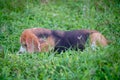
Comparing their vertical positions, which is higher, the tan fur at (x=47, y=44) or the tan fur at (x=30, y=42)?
the tan fur at (x=30, y=42)

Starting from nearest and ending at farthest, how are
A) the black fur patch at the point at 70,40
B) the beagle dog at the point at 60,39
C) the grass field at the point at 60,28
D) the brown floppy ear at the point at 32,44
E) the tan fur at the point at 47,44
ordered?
1. the grass field at the point at 60,28
2. the brown floppy ear at the point at 32,44
3. the beagle dog at the point at 60,39
4. the tan fur at the point at 47,44
5. the black fur patch at the point at 70,40

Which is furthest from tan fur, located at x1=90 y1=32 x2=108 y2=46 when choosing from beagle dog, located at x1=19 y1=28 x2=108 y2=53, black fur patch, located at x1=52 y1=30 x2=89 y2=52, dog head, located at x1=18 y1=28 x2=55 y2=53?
dog head, located at x1=18 y1=28 x2=55 y2=53

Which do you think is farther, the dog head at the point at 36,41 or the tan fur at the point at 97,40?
the tan fur at the point at 97,40

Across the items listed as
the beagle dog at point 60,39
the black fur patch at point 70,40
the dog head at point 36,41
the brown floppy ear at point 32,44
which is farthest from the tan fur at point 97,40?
the brown floppy ear at point 32,44

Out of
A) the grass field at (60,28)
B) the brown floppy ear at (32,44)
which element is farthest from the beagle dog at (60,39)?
the grass field at (60,28)

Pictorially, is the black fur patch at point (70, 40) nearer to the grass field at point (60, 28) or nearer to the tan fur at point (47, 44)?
the tan fur at point (47, 44)

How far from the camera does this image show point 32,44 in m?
6.55

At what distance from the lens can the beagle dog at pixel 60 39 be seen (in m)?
6.78

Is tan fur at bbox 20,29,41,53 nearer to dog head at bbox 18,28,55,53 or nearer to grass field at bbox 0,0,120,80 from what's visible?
dog head at bbox 18,28,55,53

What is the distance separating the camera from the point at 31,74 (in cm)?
549

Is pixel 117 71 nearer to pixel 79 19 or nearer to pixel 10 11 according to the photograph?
pixel 79 19

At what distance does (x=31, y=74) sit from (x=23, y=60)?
52 centimetres

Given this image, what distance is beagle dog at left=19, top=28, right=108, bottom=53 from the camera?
678cm

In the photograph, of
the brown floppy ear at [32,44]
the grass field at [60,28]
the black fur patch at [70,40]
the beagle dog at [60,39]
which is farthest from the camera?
the black fur patch at [70,40]
